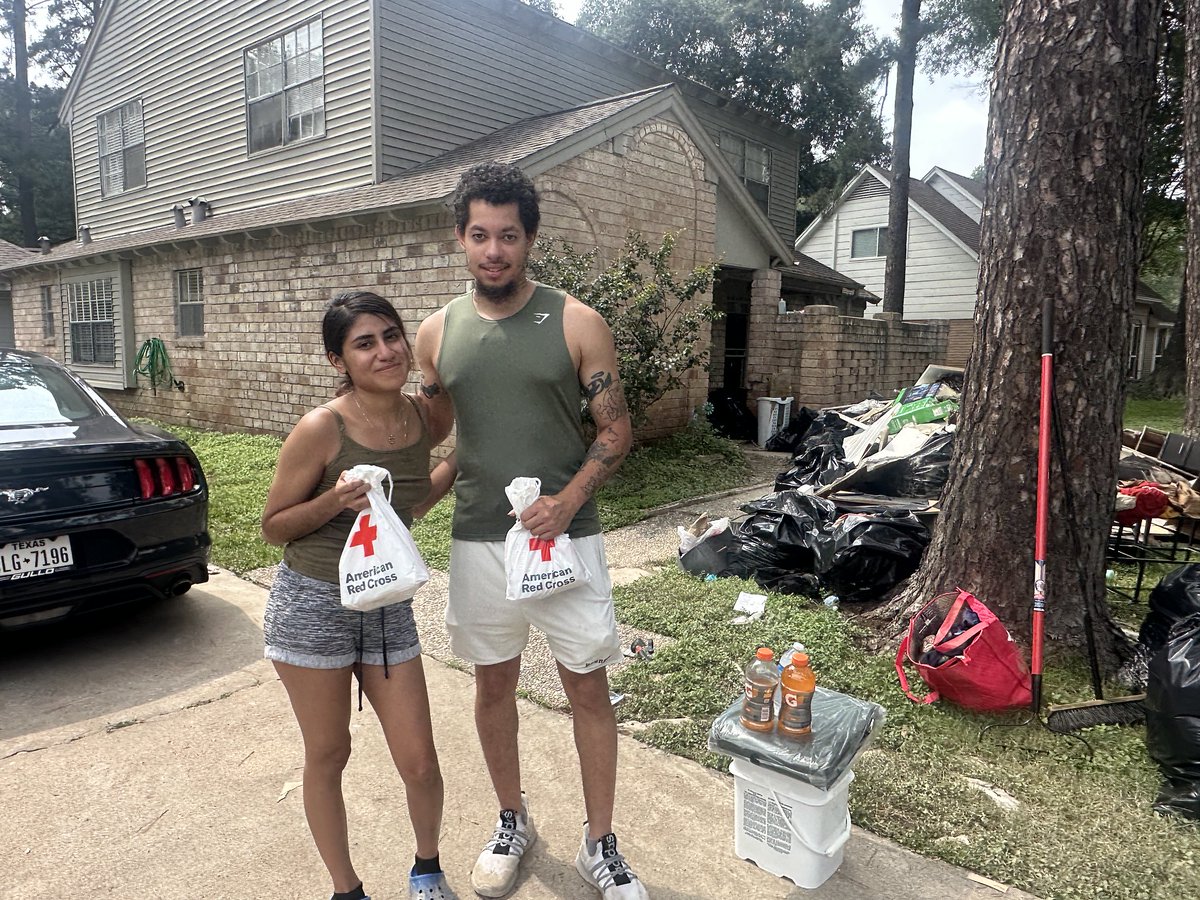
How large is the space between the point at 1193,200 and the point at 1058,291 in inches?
198

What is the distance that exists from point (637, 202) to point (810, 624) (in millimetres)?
7172

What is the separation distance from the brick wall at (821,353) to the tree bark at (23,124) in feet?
85.0

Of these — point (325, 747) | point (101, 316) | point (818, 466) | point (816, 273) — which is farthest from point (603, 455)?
point (101, 316)

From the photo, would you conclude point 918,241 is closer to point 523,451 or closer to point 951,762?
point 951,762

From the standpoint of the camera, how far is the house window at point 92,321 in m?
14.0

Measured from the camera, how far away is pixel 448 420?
2.35m

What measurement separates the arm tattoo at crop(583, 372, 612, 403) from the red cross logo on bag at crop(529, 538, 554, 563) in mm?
420

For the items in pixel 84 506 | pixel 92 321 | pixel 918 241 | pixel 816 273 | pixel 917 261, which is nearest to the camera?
pixel 84 506

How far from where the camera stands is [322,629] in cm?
194

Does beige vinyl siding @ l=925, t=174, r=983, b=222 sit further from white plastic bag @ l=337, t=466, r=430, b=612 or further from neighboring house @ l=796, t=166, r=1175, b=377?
white plastic bag @ l=337, t=466, r=430, b=612

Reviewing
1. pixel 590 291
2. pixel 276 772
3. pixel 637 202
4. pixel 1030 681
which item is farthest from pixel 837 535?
pixel 637 202

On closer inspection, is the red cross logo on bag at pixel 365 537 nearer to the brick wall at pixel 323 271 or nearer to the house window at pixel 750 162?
the brick wall at pixel 323 271

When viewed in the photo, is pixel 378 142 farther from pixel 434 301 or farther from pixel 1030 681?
pixel 1030 681

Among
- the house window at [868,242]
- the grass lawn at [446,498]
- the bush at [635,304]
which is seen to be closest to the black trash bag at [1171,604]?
the grass lawn at [446,498]
